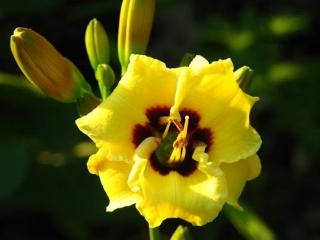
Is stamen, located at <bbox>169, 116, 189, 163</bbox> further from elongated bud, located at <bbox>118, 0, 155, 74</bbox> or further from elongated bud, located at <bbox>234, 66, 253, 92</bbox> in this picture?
elongated bud, located at <bbox>118, 0, 155, 74</bbox>

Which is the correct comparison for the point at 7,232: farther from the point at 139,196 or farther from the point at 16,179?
the point at 139,196

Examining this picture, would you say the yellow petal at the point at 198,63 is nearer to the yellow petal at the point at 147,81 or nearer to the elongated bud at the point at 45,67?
the yellow petal at the point at 147,81

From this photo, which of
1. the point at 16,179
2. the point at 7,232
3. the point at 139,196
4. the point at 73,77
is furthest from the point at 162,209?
the point at 7,232

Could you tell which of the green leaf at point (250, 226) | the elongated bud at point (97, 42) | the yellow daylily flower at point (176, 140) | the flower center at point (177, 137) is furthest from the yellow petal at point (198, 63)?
the green leaf at point (250, 226)

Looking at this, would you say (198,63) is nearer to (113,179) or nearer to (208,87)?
(208,87)

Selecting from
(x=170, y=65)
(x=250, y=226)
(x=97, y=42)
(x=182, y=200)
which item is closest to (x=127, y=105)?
(x=182, y=200)

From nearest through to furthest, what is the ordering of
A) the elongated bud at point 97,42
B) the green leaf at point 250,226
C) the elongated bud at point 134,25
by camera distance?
the elongated bud at point 134,25, the elongated bud at point 97,42, the green leaf at point 250,226
